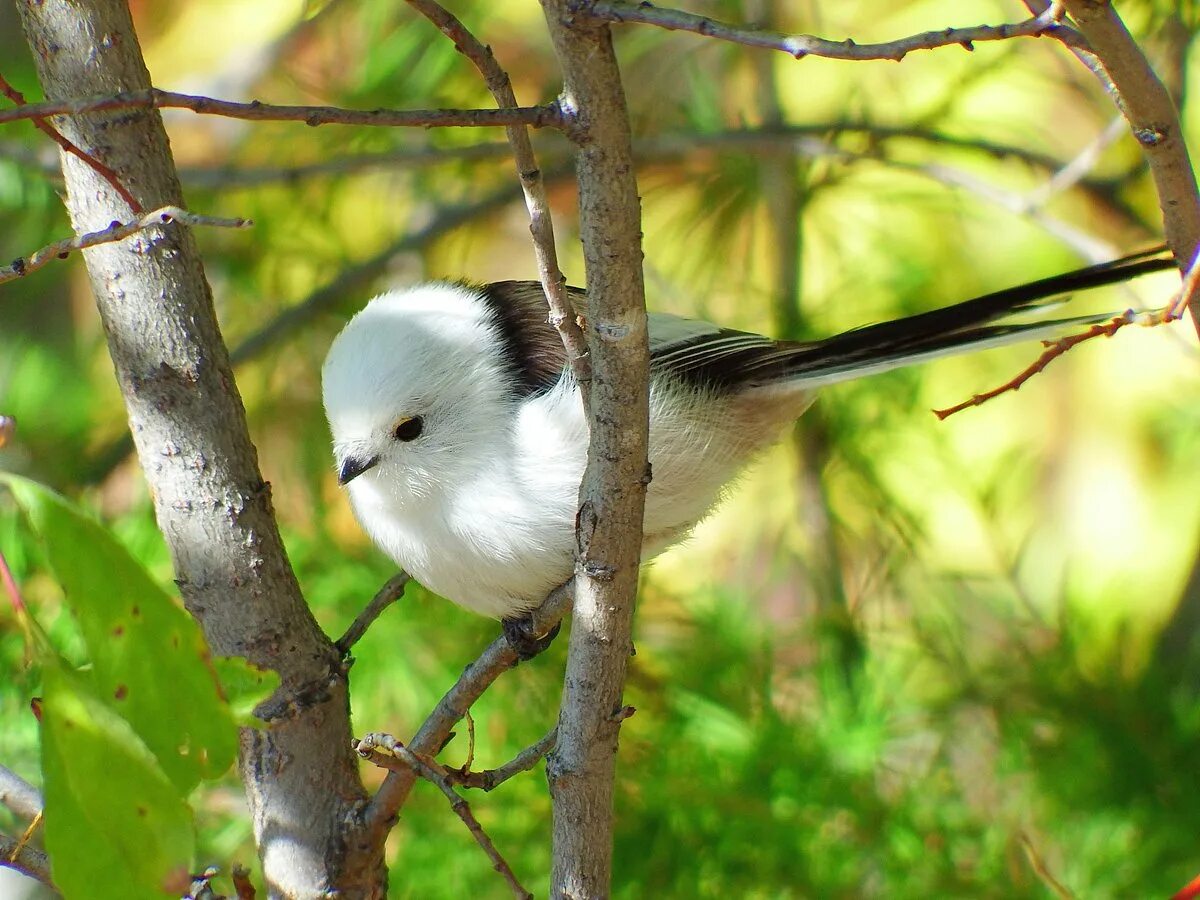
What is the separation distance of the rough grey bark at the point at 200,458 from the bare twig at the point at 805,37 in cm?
46

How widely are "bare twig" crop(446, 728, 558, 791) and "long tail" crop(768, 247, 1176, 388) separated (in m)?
0.60

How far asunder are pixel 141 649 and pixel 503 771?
42 centimetres

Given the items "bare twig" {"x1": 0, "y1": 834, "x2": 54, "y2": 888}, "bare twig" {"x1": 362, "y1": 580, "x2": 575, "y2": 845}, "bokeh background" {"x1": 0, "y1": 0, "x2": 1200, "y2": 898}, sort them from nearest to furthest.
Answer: "bare twig" {"x1": 0, "y1": 834, "x2": 54, "y2": 888} → "bare twig" {"x1": 362, "y1": 580, "x2": 575, "y2": 845} → "bokeh background" {"x1": 0, "y1": 0, "x2": 1200, "y2": 898}

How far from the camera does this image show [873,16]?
2469mm

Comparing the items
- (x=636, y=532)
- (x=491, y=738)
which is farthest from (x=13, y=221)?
(x=636, y=532)

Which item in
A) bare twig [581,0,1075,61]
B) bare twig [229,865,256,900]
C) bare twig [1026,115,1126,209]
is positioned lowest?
bare twig [229,865,256,900]

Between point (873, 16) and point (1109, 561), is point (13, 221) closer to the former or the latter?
point (873, 16)

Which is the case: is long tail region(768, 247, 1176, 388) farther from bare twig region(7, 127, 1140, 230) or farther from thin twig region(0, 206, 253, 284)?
thin twig region(0, 206, 253, 284)

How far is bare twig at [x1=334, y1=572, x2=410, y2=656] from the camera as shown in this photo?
1154mm

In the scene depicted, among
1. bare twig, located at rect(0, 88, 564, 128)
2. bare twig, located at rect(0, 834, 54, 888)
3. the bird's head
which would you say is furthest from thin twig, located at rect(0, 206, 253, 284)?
the bird's head

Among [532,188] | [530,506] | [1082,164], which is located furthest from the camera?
[1082,164]

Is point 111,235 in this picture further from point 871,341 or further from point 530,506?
point 871,341

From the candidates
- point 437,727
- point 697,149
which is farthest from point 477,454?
point 697,149

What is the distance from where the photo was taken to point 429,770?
100cm
